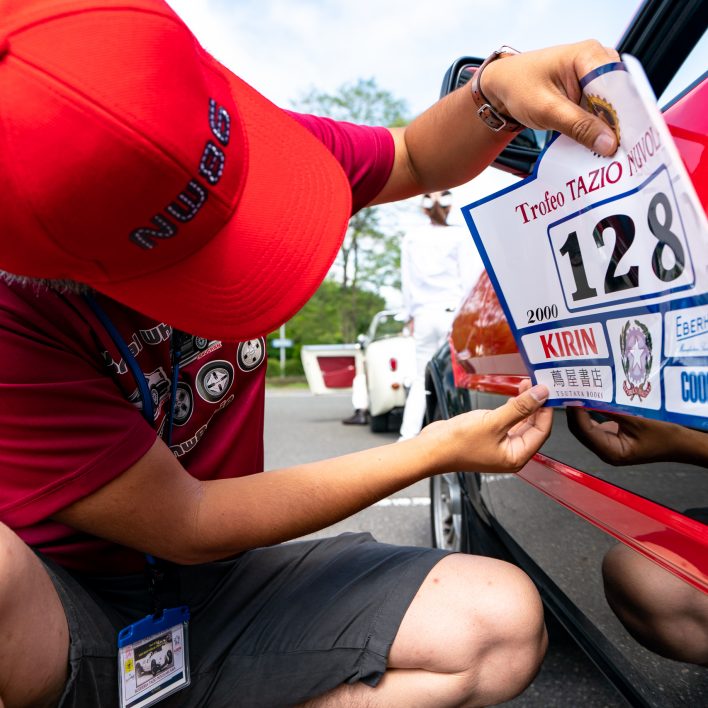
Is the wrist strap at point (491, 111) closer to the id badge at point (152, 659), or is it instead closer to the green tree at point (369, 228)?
the id badge at point (152, 659)

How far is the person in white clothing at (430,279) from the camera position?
405 cm

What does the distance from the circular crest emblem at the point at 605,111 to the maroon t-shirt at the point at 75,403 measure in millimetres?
564

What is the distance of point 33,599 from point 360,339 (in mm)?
5755

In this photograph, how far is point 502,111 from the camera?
1246 millimetres

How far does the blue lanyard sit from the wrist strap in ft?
2.34

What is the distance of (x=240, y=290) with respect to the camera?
0.93m

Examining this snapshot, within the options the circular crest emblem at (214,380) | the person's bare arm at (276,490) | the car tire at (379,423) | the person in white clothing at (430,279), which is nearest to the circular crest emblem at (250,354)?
the circular crest emblem at (214,380)

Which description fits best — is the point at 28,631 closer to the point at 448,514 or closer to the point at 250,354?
the point at 250,354

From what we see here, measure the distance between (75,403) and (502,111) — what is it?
90 cm

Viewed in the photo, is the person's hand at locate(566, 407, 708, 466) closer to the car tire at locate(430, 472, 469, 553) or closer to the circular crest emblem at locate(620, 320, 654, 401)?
the circular crest emblem at locate(620, 320, 654, 401)

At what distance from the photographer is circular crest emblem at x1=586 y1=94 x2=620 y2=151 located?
0.73 meters

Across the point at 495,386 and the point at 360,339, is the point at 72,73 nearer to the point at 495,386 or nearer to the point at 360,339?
the point at 495,386

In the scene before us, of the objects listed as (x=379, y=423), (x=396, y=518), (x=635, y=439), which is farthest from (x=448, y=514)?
(x=379, y=423)

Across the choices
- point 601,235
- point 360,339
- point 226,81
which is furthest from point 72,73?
point 360,339
